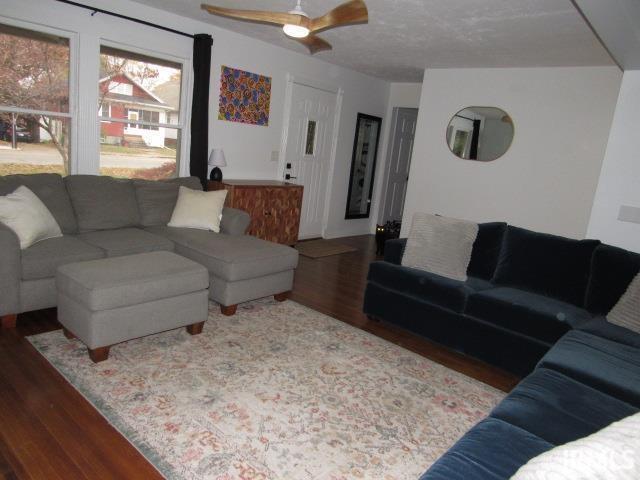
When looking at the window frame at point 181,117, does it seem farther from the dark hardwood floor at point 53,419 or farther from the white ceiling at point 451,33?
the dark hardwood floor at point 53,419

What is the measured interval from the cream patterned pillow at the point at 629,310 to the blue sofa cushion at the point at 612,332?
0.16 feet

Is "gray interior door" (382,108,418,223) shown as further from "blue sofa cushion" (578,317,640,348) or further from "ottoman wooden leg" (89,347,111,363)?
"ottoman wooden leg" (89,347,111,363)

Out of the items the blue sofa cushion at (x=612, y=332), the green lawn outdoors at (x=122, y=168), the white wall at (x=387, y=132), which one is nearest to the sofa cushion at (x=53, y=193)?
the green lawn outdoors at (x=122, y=168)

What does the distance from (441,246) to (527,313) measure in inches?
33.8

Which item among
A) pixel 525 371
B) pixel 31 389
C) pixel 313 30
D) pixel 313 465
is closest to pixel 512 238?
pixel 525 371

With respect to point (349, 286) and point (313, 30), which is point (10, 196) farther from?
point (349, 286)

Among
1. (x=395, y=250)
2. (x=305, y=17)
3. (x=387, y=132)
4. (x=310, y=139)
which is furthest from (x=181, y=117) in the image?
(x=387, y=132)

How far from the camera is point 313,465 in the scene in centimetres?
195

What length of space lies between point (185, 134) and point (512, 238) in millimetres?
3391

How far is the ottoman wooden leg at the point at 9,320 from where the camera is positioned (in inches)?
112

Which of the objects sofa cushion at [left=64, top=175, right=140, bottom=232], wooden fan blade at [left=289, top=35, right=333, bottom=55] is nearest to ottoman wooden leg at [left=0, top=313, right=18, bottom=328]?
sofa cushion at [left=64, top=175, right=140, bottom=232]

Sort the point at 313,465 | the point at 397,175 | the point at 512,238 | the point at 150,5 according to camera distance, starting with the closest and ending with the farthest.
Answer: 1. the point at 313,465
2. the point at 512,238
3. the point at 150,5
4. the point at 397,175

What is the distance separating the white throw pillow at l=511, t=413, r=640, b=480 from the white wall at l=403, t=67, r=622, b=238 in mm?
4323

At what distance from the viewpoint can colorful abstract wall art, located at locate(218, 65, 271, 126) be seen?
16.3ft
